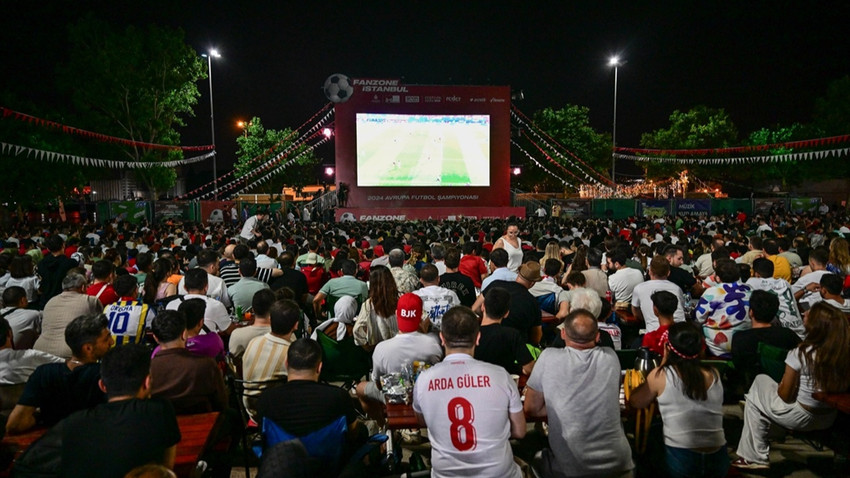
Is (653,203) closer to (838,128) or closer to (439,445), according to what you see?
(838,128)

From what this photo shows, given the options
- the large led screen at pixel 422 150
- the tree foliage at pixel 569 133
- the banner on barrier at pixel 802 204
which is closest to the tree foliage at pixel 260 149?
the large led screen at pixel 422 150

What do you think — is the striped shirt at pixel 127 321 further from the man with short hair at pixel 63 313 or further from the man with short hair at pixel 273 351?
the man with short hair at pixel 273 351

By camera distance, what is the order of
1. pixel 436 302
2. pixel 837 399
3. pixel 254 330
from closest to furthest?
1. pixel 837 399
2. pixel 254 330
3. pixel 436 302

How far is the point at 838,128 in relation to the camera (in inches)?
1257

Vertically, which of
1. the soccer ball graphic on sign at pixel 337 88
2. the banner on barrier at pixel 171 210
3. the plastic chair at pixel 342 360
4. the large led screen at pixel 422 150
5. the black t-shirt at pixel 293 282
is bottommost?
the plastic chair at pixel 342 360

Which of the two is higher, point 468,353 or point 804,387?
point 468,353

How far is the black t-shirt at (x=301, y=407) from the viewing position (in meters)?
2.71

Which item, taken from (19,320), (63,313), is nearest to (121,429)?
(63,313)

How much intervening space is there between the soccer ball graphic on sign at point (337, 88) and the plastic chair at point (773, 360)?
941 inches

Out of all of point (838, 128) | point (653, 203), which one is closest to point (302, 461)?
point (653, 203)

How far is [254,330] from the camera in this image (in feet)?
14.5

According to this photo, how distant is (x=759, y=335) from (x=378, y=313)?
332 cm

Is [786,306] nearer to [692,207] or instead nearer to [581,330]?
[581,330]

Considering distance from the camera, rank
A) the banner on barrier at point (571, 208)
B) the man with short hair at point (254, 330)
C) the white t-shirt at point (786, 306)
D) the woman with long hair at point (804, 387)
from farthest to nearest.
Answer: the banner on barrier at point (571, 208), the white t-shirt at point (786, 306), the man with short hair at point (254, 330), the woman with long hair at point (804, 387)
